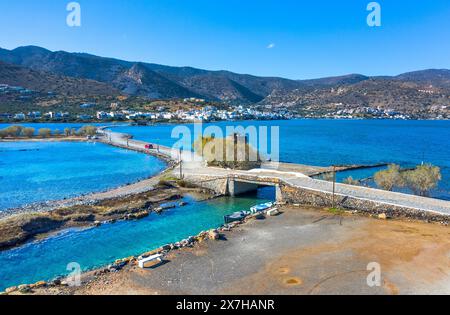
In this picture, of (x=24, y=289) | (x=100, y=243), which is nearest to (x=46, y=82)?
(x=100, y=243)

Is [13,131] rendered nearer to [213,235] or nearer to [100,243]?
[100,243]

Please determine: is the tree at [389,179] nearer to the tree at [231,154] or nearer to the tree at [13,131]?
the tree at [231,154]

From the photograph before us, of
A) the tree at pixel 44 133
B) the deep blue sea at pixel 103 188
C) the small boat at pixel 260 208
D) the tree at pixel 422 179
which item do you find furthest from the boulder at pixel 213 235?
the tree at pixel 44 133

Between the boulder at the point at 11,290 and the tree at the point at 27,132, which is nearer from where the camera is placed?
the boulder at the point at 11,290

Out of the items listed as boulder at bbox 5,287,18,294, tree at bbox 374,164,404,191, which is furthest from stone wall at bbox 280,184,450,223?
boulder at bbox 5,287,18,294

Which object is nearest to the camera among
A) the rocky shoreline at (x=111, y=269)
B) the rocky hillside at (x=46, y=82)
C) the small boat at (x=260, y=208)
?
the rocky shoreline at (x=111, y=269)
